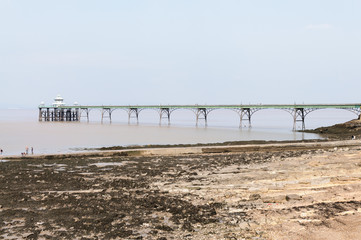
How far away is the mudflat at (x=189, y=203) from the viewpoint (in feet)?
35.8

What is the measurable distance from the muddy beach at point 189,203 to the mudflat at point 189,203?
0.03 meters

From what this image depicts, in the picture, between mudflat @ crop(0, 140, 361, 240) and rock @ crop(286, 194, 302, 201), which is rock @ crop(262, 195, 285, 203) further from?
rock @ crop(286, 194, 302, 201)

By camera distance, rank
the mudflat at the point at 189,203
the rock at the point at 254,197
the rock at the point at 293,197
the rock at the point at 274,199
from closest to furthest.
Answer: the mudflat at the point at 189,203 → the rock at the point at 293,197 → the rock at the point at 274,199 → the rock at the point at 254,197

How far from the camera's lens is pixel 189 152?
35062mm

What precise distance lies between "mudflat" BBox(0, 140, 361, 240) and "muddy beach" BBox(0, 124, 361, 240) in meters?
0.03

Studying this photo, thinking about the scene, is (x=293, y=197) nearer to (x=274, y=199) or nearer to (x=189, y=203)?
(x=274, y=199)

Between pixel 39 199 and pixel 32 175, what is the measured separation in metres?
7.19

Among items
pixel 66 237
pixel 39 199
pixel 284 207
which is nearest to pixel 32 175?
pixel 39 199

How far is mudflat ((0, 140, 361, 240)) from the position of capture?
430 inches

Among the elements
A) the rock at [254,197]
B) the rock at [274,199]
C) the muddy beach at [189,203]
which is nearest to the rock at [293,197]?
the muddy beach at [189,203]

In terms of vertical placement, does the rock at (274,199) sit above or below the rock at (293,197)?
below

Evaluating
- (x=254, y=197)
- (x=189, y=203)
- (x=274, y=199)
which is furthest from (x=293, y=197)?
(x=189, y=203)

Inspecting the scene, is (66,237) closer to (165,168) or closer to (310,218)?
(310,218)

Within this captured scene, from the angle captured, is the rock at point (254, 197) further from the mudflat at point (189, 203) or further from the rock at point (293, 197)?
the rock at point (293, 197)
